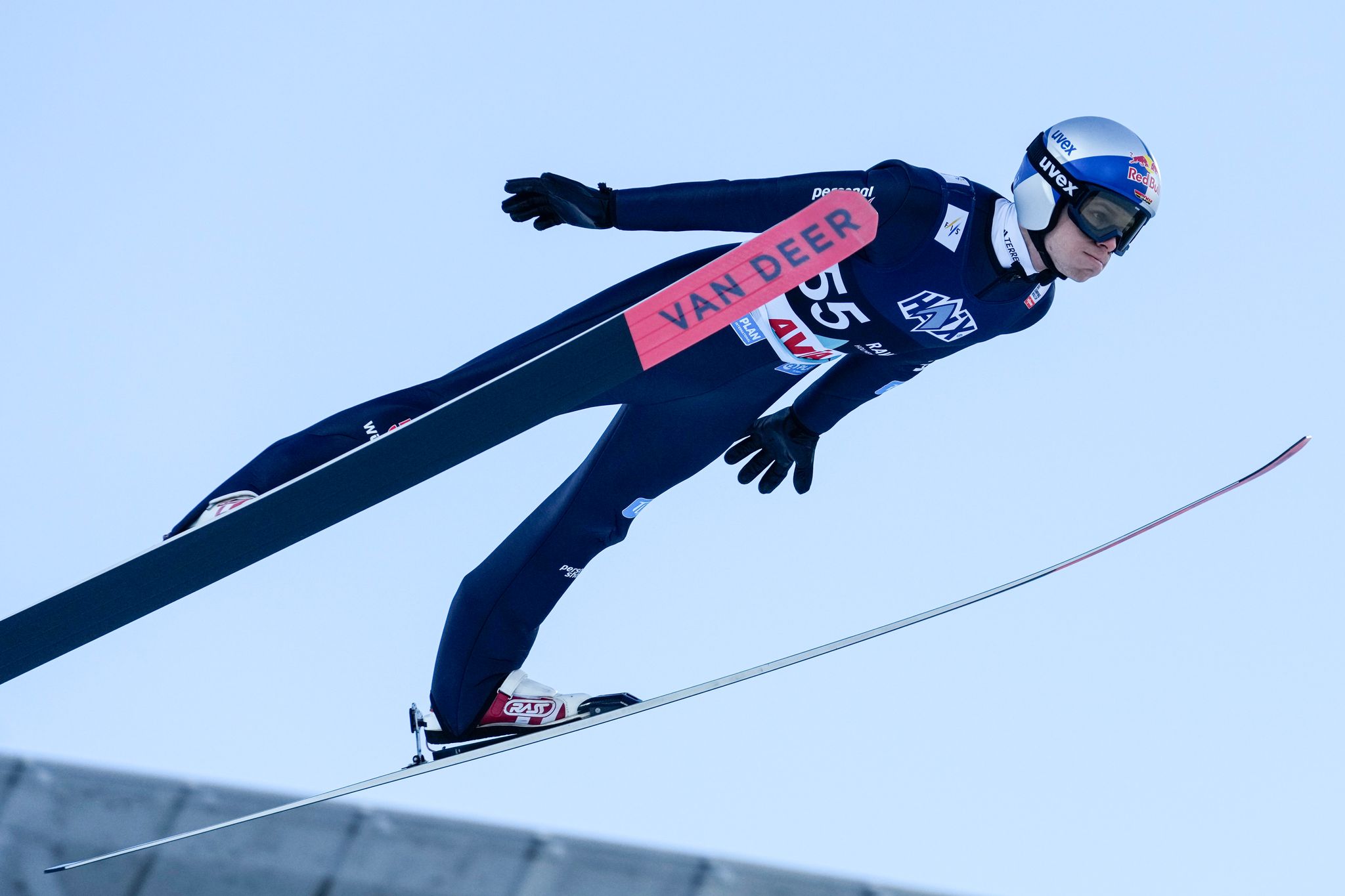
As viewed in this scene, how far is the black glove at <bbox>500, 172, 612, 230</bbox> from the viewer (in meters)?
2.89

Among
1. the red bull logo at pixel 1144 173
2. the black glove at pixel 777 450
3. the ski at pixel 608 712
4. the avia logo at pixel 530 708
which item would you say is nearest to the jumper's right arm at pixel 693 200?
the red bull logo at pixel 1144 173

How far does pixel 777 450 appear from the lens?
3486mm

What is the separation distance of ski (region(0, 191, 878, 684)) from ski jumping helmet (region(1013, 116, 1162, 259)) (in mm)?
398

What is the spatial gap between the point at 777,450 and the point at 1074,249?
868 mm

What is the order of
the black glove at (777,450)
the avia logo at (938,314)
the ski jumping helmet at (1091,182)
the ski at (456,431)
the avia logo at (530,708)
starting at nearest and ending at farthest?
the ski at (456,431) → the ski jumping helmet at (1091,182) → the avia logo at (938,314) → the avia logo at (530,708) → the black glove at (777,450)

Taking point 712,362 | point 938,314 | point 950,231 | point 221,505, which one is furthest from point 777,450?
point 221,505

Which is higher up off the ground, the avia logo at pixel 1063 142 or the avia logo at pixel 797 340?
the avia logo at pixel 1063 142

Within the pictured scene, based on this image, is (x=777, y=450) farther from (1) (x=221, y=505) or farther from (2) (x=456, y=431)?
(1) (x=221, y=505)

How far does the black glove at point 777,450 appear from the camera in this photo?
137 inches

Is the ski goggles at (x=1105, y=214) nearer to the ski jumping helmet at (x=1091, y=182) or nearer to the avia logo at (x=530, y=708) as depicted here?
the ski jumping helmet at (x=1091, y=182)

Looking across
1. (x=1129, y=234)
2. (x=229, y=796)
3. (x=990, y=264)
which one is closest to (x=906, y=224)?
(x=990, y=264)

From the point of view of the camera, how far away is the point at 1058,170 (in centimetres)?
289

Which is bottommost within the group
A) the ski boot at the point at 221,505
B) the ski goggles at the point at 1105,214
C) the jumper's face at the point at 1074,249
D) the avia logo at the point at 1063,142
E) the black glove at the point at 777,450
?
the ski boot at the point at 221,505

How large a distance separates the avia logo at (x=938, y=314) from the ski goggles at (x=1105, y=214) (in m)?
0.28
